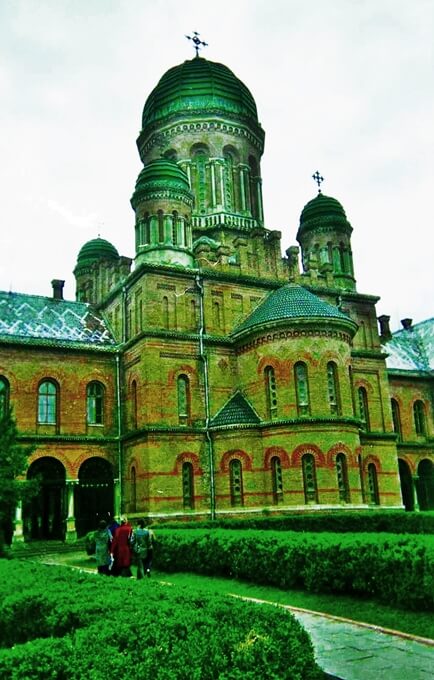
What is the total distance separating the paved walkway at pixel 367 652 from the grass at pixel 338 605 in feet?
1.54

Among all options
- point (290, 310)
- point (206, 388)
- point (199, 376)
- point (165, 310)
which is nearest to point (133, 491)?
point (206, 388)

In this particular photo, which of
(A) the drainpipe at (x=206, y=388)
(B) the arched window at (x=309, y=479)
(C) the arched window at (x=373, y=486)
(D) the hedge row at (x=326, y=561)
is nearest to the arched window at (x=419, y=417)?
(C) the arched window at (x=373, y=486)

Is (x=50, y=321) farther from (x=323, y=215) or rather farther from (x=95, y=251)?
(x=323, y=215)

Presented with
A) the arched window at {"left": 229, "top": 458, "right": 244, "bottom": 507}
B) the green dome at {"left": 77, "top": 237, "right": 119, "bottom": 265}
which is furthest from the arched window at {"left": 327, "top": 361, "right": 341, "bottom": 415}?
the green dome at {"left": 77, "top": 237, "right": 119, "bottom": 265}

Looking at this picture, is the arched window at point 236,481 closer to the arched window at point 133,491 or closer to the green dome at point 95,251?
the arched window at point 133,491

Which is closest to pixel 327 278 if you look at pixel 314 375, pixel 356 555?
pixel 314 375

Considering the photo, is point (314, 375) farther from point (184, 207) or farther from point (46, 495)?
point (46, 495)

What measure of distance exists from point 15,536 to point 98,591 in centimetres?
2064

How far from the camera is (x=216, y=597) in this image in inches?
288

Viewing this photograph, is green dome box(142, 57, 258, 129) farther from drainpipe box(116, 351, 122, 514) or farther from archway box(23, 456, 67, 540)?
archway box(23, 456, 67, 540)

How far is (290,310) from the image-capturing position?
28062 mm

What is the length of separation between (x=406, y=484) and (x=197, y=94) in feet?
82.4

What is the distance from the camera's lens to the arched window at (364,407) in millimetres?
32219

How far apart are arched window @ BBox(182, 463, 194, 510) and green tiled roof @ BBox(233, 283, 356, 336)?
6.34m
